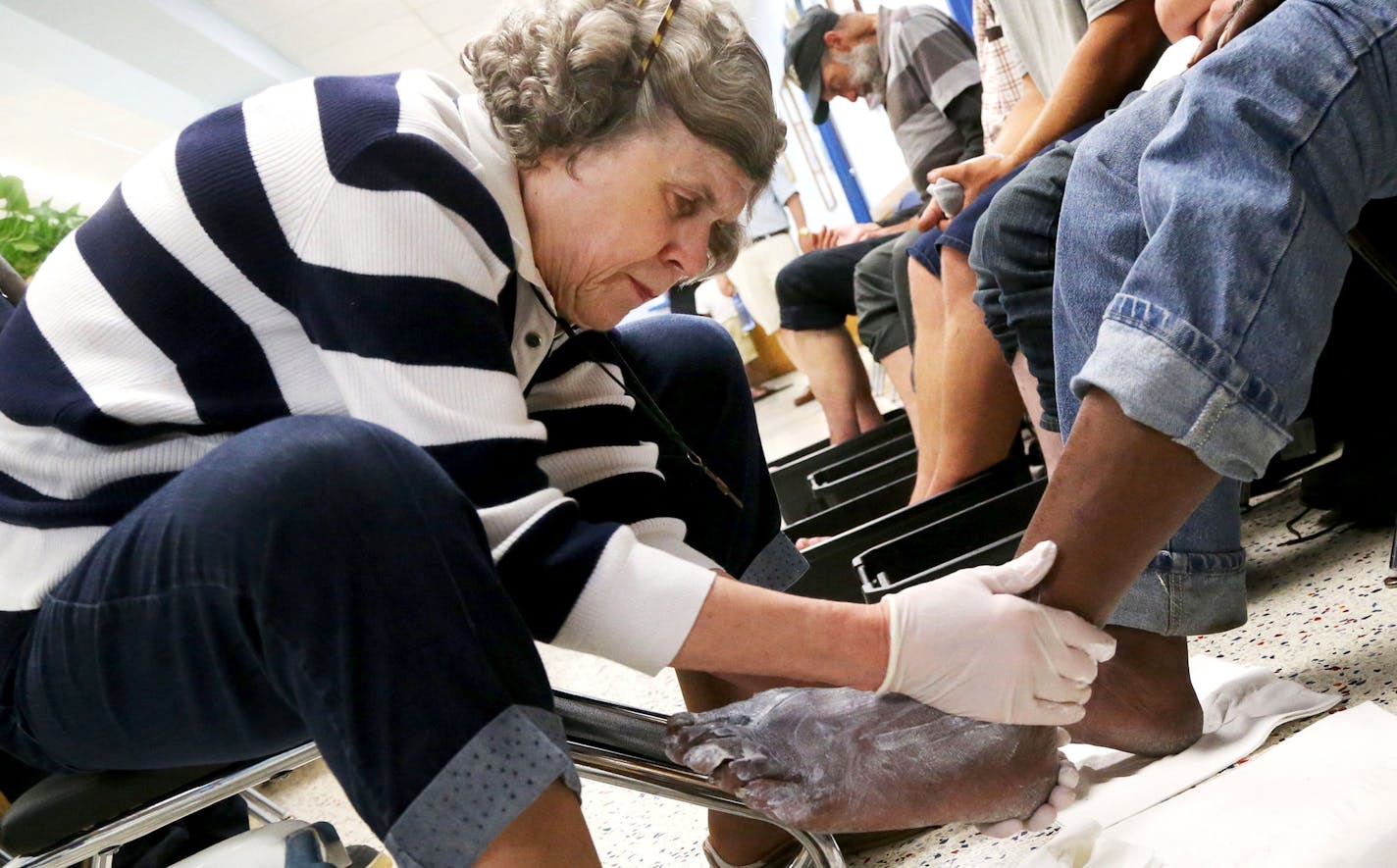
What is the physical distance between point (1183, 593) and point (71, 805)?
83cm

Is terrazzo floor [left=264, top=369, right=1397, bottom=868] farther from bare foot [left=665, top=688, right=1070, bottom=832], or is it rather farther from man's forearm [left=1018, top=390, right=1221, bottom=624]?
man's forearm [left=1018, top=390, right=1221, bottom=624]

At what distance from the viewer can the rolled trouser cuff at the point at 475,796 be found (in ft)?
1.73

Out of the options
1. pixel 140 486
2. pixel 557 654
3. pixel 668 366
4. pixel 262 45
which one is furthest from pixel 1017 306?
pixel 262 45

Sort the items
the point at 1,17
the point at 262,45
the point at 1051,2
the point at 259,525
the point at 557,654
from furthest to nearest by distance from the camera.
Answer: the point at 262,45, the point at 1,17, the point at 557,654, the point at 1051,2, the point at 259,525

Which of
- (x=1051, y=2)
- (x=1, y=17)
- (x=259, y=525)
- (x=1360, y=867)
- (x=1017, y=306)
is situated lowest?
(x=1360, y=867)

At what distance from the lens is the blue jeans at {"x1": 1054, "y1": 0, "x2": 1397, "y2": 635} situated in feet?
2.19

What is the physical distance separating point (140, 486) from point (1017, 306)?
792 mm

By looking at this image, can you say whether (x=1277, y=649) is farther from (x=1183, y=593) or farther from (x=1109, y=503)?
(x=1109, y=503)

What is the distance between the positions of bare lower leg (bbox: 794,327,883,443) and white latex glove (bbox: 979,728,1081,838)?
188cm

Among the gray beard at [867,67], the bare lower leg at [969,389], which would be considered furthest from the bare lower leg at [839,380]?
the bare lower leg at [969,389]

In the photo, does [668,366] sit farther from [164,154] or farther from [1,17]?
[1,17]

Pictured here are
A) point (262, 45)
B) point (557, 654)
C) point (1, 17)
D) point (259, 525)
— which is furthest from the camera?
point (262, 45)

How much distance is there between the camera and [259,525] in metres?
0.53

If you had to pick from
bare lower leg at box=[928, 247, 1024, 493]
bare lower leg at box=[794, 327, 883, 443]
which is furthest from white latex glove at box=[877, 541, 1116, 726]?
bare lower leg at box=[794, 327, 883, 443]
